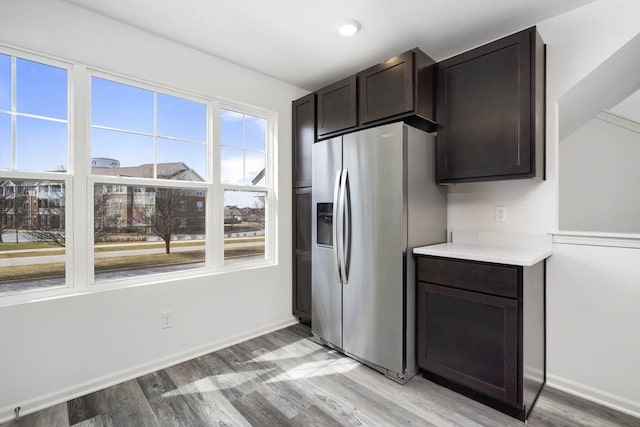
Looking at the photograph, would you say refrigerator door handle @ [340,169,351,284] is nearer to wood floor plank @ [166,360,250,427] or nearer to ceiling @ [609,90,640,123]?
wood floor plank @ [166,360,250,427]

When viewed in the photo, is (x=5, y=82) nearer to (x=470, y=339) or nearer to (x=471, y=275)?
(x=471, y=275)

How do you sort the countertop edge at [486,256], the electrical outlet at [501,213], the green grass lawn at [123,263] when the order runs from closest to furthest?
the countertop edge at [486,256], the green grass lawn at [123,263], the electrical outlet at [501,213]

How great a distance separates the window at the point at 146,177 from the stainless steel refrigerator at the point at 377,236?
1132 millimetres

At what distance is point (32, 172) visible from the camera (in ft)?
6.11

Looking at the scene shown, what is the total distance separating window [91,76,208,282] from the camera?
2154 mm

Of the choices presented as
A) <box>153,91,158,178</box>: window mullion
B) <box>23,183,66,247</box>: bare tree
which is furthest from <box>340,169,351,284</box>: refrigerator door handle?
<box>23,183,66,247</box>: bare tree

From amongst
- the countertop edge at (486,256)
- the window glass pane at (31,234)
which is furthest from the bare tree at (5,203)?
the countertop edge at (486,256)

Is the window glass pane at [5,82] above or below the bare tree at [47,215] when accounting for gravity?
above

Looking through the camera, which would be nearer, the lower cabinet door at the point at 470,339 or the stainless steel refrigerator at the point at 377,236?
the lower cabinet door at the point at 470,339

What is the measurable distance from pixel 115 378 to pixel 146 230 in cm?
106

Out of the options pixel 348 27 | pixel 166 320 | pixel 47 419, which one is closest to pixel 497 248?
pixel 348 27

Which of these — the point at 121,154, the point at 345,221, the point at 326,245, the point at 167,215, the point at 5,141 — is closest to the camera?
the point at 5,141

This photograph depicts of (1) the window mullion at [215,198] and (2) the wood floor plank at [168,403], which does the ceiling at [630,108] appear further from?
(2) the wood floor plank at [168,403]

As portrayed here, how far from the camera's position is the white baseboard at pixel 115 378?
69.8 inches
